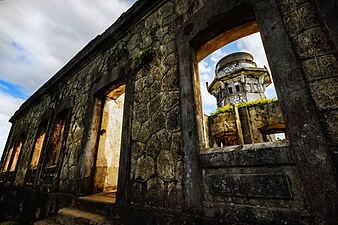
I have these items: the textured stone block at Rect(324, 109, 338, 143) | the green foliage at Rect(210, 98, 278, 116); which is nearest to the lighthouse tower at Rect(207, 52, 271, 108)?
the green foliage at Rect(210, 98, 278, 116)

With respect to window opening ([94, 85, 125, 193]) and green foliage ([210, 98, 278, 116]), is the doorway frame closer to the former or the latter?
window opening ([94, 85, 125, 193])

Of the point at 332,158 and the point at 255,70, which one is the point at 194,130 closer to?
the point at 332,158

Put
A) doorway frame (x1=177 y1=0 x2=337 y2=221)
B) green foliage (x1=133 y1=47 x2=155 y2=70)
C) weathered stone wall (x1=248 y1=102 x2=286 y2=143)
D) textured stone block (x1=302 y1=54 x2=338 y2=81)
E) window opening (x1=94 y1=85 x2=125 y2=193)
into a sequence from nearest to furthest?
doorway frame (x1=177 y1=0 x2=337 y2=221) < textured stone block (x1=302 y1=54 x2=338 y2=81) < green foliage (x1=133 y1=47 x2=155 y2=70) < window opening (x1=94 y1=85 x2=125 y2=193) < weathered stone wall (x1=248 y1=102 x2=286 y2=143)

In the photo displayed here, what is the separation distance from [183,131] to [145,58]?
1.50 metres

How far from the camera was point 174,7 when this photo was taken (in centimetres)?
264

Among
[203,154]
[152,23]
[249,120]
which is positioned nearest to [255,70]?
[249,120]

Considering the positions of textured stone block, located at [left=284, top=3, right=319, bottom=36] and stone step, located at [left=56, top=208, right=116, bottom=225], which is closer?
textured stone block, located at [left=284, top=3, right=319, bottom=36]

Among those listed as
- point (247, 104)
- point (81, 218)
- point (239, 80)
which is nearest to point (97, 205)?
point (81, 218)

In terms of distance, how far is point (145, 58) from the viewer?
8.88ft

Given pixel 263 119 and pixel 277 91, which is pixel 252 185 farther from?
pixel 263 119

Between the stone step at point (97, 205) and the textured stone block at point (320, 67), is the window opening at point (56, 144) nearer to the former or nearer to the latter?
the stone step at point (97, 205)

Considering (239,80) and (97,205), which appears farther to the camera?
(239,80)

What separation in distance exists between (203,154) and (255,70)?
1969 cm

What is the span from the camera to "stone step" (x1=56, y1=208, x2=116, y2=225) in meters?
2.12
